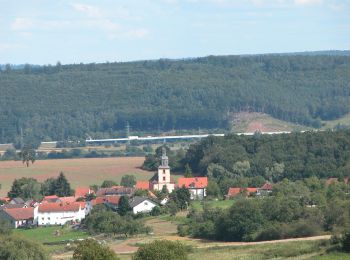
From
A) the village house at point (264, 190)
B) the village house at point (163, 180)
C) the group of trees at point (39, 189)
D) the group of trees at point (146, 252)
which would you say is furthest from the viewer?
the village house at point (163, 180)

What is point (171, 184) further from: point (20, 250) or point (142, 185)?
point (20, 250)

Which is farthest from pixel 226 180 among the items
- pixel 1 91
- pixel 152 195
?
pixel 1 91

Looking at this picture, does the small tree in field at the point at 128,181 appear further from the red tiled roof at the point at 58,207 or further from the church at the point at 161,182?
the red tiled roof at the point at 58,207

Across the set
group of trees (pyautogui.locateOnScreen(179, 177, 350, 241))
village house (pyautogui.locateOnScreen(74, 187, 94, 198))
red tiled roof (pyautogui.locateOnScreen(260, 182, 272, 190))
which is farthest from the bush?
village house (pyautogui.locateOnScreen(74, 187, 94, 198))

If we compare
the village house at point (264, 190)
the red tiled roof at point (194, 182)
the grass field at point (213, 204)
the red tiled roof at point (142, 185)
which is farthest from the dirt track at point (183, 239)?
the red tiled roof at point (142, 185)

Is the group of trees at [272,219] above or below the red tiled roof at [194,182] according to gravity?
above

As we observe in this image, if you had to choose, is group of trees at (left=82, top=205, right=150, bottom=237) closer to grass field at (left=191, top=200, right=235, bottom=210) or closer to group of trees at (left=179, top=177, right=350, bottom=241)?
group of trees at (left=179, top=177, right=350, bottom=241)
